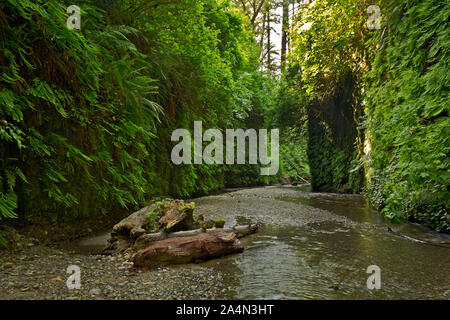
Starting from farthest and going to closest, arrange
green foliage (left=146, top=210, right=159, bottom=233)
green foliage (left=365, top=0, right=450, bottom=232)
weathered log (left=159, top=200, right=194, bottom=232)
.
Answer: green foliage (left=146, top=210, right=159, bottom=233) < weathered log (left=159, top=200, right=194, bottom=232) < green foliage (left=365, top=0, right=450, bottom=232)

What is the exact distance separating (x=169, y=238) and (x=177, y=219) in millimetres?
344

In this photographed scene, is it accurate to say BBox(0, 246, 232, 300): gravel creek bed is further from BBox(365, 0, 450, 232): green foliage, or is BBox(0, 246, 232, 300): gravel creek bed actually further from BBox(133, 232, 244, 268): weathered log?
BBox(365, 0, 450, 232): green foliage

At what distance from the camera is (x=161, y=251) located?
363 centimetres

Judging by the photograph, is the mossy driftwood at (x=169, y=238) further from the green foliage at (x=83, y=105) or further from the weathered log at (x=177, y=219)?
the green foliage at (x=83, y=105)

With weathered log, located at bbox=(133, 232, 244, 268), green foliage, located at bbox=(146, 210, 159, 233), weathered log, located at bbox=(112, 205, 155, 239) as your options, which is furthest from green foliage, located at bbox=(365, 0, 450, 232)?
weathered log, located at bbox=(112, 205, 155, 239)

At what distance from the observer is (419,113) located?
5.02 meters

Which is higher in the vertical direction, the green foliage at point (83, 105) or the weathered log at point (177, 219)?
the green foliage at point (83, 105)

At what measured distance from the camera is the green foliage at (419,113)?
417cm

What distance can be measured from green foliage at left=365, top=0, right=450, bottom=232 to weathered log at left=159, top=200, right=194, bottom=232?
2985 millimetres

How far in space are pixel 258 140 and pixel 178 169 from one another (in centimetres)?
1001

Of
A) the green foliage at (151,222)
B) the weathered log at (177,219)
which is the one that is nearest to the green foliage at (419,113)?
the weathered log at (177,219)

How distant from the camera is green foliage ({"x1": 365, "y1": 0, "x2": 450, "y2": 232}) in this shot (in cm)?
417

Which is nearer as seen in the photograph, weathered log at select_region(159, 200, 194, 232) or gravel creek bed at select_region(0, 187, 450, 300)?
gravel creek bed at select_region(0, 187, 450, 300)
